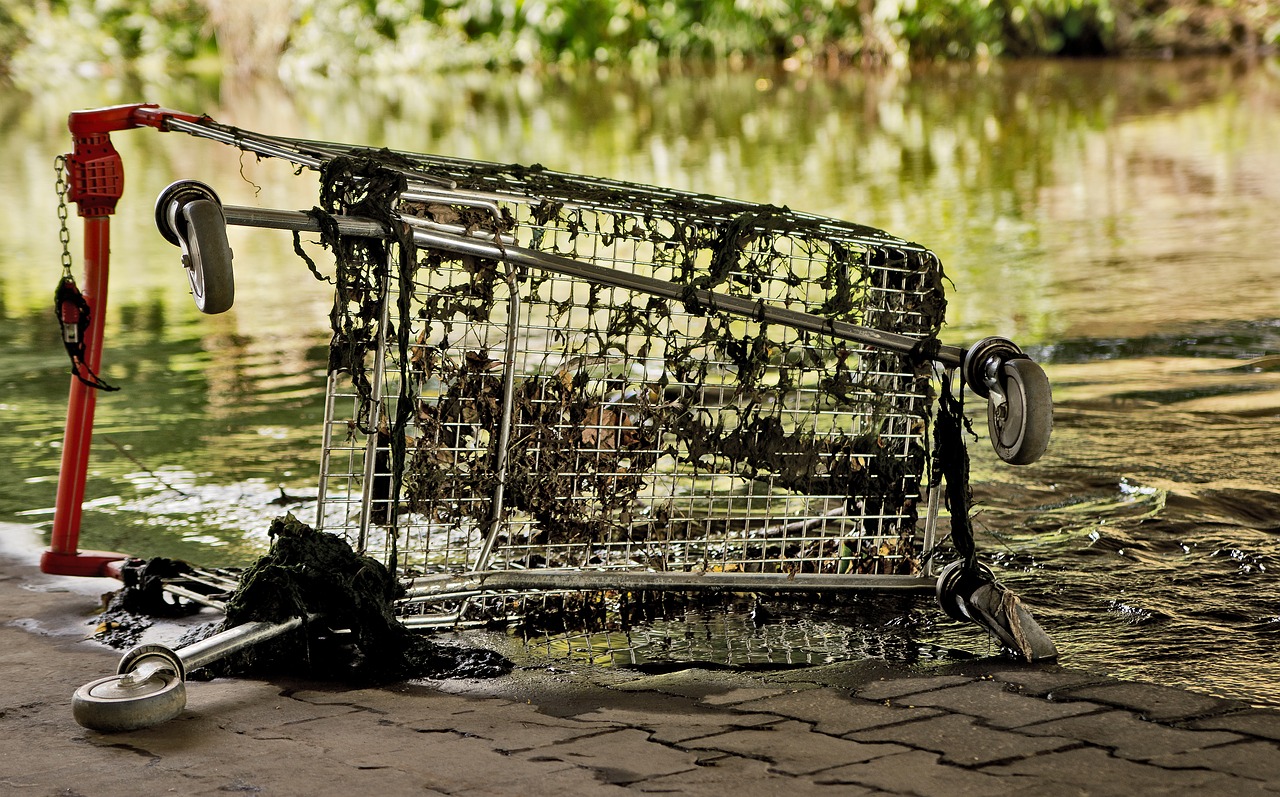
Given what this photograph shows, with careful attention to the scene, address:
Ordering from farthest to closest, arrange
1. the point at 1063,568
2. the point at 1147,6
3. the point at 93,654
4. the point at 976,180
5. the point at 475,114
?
the point at 1147,6 < the point at 475,114 < the point at 976,180 < the point at 1063,568 < the point at 93,654

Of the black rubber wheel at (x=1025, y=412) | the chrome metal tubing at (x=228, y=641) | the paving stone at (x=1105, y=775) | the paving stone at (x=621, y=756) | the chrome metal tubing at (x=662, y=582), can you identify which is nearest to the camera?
the paving stone at (x=1105, y=775)

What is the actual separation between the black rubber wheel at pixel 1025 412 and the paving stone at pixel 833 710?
2.46 ft

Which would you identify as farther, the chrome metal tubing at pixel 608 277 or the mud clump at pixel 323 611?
the mud clump at pixel 323 611

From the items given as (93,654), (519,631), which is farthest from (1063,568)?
(93,654)

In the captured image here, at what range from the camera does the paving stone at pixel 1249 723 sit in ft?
10.6

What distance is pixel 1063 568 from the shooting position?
4.56m

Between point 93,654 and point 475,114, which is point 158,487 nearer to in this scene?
point 93,654

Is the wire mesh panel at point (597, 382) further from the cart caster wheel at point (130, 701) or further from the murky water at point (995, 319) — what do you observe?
the cart caster wheel at point (130, 701)

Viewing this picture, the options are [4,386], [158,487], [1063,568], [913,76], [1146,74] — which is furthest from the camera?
[913,76]

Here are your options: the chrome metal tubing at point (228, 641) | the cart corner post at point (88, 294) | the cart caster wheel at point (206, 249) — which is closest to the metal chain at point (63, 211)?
the cart corner post at point (88, 294)

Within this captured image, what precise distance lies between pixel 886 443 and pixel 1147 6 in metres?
24.5

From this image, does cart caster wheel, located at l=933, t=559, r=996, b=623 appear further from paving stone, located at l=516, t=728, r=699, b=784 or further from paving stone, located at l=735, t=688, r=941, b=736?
paving stone, located at l=516, t=728, r=699, b=784

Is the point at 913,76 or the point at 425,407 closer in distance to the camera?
the point at 425,407

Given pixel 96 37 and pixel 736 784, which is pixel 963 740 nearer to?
pixel 736 784
